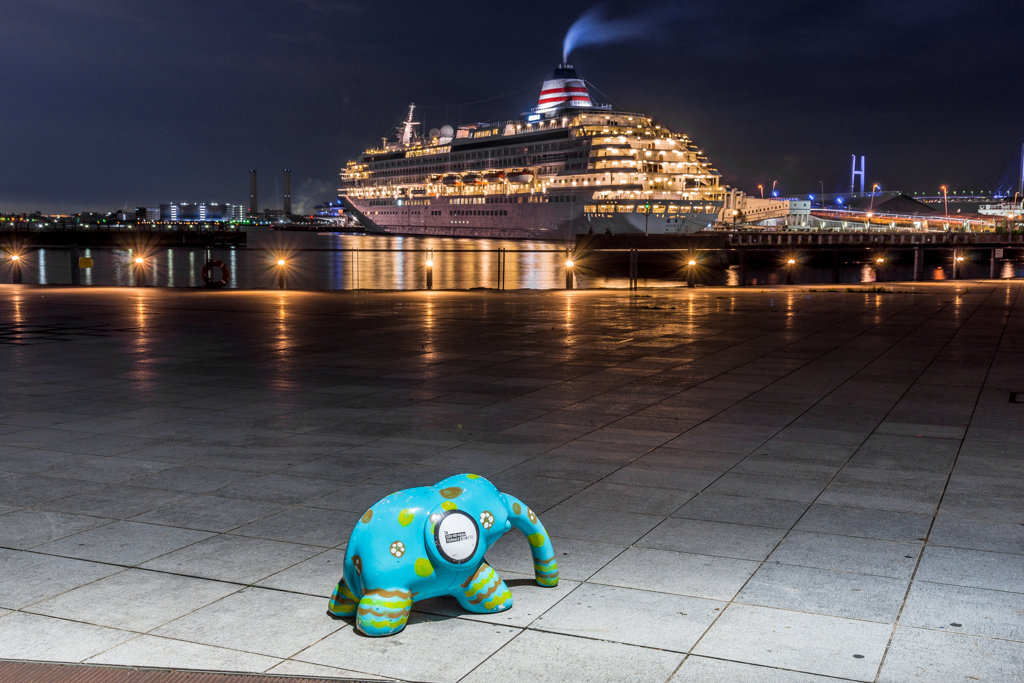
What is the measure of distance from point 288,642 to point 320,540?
1250 millimetres

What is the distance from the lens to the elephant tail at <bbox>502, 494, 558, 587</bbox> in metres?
3.98

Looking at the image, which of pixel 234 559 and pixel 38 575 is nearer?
pixel 38 575

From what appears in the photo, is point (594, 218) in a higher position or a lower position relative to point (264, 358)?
higher

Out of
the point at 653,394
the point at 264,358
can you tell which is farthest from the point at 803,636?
the point at 264,358

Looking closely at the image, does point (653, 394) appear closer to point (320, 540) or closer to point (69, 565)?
point (320, 540)

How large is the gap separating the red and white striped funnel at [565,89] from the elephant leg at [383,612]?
115 meters

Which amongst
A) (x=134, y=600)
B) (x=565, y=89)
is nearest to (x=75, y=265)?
(x=134, y=600)

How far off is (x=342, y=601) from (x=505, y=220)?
327ft

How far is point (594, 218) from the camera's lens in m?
89.4

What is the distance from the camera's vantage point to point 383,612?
11.9ft

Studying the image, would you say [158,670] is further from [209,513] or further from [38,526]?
[38,526]

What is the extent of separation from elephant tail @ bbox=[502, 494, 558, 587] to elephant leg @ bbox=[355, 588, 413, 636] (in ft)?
1.93

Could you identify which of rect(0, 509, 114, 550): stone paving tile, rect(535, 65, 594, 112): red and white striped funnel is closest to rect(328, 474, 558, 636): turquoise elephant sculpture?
rect(0, 509, 114, 550): stone paving tile

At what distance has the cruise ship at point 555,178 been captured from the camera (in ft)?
292
